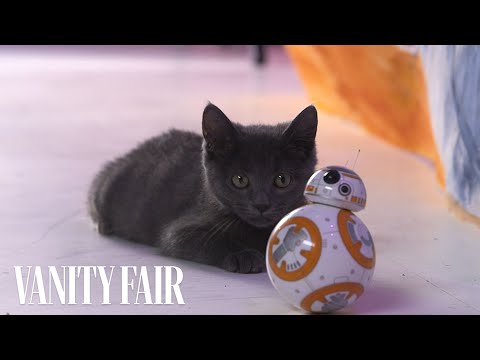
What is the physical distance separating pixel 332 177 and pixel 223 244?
2.00ft

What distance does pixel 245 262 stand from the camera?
244 centimetres

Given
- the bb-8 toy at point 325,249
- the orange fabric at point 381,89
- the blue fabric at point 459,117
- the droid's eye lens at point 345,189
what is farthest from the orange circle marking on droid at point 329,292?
the orange fabric at point 381,89

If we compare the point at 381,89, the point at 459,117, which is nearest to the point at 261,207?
the point at 459,117

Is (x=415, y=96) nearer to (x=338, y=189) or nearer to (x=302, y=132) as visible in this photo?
(x=302, y=132)

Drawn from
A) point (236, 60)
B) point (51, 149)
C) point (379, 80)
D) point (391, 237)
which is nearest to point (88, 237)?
point (391, 237)

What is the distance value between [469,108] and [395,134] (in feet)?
5.27

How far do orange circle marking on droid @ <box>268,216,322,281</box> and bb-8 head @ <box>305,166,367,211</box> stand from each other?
0.08 meters

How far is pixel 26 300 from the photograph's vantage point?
2195mm

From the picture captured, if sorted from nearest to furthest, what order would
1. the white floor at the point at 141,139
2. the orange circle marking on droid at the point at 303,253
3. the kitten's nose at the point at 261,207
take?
1. the orange circle marking on droid at the point at 303,253
2. the white floor at the point at 141,139
3. the kitten's nose at the point at 261,207

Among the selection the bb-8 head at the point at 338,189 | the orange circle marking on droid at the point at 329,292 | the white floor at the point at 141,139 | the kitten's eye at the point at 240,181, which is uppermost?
the bb-8 head at the point at 338,189

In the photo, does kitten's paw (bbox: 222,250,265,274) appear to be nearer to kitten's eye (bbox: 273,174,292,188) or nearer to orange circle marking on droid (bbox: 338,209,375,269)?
kitten's eye (bbox: 273,174,292,188)

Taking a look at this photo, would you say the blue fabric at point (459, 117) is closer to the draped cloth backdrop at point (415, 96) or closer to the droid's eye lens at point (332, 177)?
the draped cloth backdrop at point (415, 96)

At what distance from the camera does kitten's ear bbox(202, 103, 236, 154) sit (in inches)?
95.4

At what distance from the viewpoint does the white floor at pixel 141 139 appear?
2.25m
